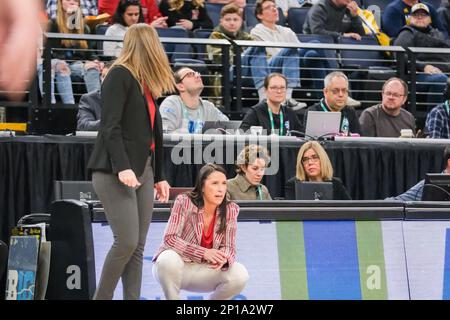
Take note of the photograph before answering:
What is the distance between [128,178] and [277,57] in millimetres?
6334

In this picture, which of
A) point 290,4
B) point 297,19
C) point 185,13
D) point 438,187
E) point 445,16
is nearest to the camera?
point 438,187

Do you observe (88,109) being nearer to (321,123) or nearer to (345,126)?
(321,123)

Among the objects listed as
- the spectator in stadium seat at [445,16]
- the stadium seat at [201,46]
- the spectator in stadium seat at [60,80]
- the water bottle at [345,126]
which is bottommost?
the water bottle at [345,126]

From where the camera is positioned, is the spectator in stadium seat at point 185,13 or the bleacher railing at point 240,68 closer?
the bleacher railing at point 240,68

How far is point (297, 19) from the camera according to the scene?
13203 mm

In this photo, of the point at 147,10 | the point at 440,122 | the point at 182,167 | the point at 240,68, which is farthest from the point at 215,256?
the point at 147,10

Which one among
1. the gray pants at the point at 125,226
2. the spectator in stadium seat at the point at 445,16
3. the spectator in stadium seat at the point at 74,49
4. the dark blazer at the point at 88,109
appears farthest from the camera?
the spectator in stadium seat at the point at 445,16

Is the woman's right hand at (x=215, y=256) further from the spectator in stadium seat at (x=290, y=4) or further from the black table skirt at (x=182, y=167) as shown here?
the spectator in stadium seat at (x=290, y=4)

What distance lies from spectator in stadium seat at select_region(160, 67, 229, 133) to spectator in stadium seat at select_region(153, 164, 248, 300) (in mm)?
3274

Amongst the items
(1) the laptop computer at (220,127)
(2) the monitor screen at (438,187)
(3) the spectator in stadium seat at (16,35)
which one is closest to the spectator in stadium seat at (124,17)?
(1) the laptop computer at (220,127)

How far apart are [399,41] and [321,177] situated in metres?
4.57

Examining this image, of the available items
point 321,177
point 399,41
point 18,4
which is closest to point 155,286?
point 321,177

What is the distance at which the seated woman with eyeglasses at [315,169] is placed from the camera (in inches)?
332

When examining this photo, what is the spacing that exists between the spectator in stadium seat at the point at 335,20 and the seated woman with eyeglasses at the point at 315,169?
4.25 metres
